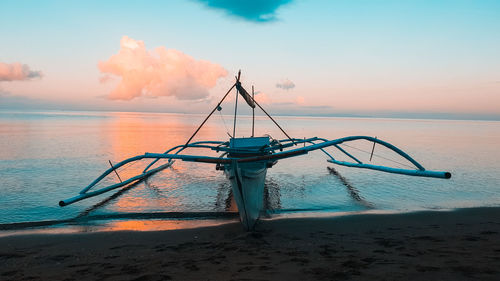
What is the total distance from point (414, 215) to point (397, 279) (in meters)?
4.78

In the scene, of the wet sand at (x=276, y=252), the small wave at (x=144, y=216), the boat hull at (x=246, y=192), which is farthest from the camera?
the small wave at (x=144, y=216)

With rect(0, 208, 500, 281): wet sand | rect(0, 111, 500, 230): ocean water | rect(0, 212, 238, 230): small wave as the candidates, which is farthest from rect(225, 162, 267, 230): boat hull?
rect(0, 111, 500, 230): ocean water

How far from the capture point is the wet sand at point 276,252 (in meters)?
4.61

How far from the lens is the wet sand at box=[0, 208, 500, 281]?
4609 mm

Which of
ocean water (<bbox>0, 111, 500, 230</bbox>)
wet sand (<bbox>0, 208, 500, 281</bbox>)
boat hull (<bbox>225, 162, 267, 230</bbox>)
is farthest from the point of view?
ocean water (<bbox>0, 111, 500, 230</bbox>)

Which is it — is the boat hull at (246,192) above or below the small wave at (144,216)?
above

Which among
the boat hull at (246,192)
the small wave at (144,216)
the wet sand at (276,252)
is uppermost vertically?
the boat hull at (246,192)

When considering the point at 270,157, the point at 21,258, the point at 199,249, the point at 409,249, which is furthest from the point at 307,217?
the point at 21,258

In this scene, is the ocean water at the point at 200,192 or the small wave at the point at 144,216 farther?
the ocean water at the point at 200,192

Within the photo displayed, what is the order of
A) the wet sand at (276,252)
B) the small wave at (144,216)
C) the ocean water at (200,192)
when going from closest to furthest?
the wet sand at (276,252)
the small wave at (144,216)
the ocean water at (200,192)

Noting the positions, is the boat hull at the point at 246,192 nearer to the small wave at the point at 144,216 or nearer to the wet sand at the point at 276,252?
the wet sand at the point at 276,252

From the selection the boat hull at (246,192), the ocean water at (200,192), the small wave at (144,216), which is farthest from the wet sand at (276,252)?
the ocean water at (200,192)

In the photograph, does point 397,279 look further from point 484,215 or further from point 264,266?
point 484,215

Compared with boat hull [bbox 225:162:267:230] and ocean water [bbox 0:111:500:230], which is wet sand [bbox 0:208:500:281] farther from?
ocean water [bbox 0:111:500:230]
